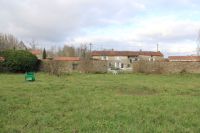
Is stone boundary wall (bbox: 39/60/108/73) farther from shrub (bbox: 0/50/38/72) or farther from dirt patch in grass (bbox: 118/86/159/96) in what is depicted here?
dirt patch in grass (bbox: 118/86/159/96)

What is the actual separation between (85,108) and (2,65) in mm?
32279

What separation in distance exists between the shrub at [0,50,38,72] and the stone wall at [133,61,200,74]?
15057 mm

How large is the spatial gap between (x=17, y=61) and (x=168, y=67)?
798 inches

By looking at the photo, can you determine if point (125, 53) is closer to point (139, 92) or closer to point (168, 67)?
point (168, 67)

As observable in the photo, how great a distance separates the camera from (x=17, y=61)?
40844 mm

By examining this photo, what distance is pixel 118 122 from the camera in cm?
823

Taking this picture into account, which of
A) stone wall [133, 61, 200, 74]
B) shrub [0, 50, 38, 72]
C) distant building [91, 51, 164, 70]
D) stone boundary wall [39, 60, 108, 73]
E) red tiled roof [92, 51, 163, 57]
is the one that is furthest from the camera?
red tiled roof [92, 51, 163, 57]

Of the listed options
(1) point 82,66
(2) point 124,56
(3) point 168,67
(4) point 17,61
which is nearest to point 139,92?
(4) point 17,61

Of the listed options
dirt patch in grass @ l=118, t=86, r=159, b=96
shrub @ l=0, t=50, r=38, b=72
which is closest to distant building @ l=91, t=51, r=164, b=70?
shrub @ l=0, t=50, r=38, b=72

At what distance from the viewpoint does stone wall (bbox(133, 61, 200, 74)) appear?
4394 centimetres

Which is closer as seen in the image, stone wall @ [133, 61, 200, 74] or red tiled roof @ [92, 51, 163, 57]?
stone wall @ [133, 61, 200, 74]

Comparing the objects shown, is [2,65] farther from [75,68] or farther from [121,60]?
[121,60]

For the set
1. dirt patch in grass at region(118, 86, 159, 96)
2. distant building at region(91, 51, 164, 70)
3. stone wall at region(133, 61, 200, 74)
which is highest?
distant building at region(91, 51, 164, 70)

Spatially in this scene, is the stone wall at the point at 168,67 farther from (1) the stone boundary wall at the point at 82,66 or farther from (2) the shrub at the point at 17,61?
(2) the shrub at the point at 17,61
